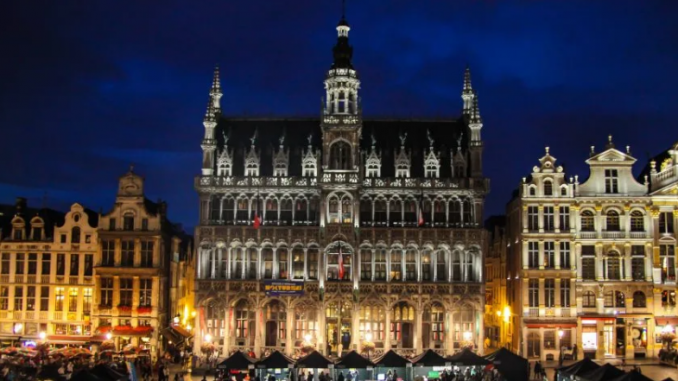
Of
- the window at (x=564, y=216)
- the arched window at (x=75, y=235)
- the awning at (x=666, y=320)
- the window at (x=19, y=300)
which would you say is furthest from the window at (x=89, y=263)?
the awning at (x=666, y=320)

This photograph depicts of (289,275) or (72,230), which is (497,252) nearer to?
(289,275)

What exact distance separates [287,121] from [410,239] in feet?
64.3

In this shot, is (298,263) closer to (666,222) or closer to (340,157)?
(340,157)

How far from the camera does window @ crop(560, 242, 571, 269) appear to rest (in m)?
81.6

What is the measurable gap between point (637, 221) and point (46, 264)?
187 feet

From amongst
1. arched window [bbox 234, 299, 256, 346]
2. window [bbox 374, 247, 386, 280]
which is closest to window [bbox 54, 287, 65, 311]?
arched window [bbox 234, 299, 256, 346]

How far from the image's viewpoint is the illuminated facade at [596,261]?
8069 cm

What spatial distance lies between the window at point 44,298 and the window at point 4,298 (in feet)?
11.1

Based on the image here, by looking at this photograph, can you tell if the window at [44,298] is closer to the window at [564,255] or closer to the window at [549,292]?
the window at [549,292]

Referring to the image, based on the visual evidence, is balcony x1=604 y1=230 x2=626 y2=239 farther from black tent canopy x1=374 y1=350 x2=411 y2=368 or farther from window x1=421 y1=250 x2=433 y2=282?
black tent canopy x1=374 y1=350 x2=411 y2=368

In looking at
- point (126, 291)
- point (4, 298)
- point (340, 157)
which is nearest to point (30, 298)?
point (4, 298)

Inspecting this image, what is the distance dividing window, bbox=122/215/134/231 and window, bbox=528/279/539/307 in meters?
39.0

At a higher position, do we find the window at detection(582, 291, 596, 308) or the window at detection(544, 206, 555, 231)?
the window at detection(544, 206, 555, 231)

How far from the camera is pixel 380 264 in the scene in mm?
84125
